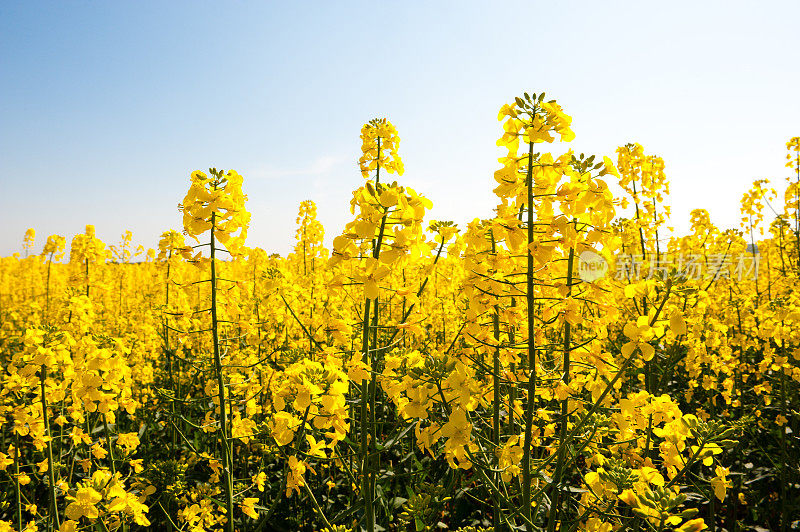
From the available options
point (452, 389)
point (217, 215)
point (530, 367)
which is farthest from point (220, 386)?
point (530, 367)

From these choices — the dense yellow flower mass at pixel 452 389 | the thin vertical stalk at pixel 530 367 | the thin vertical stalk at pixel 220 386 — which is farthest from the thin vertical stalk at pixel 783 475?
the thin vertical stalk at pixel 220 386

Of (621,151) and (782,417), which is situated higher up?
(621,151)

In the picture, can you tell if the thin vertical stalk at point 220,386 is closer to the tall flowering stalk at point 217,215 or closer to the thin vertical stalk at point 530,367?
the tall flowering stalk at point 217,215

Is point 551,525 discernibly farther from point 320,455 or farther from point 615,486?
point 320,455

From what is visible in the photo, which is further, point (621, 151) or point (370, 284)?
point (621, 151)

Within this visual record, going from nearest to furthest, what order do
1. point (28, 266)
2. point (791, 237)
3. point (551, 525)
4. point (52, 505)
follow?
point (551, 525), point (52, 505), point (791, 237), point (28, 266)

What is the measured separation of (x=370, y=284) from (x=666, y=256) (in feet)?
21.2

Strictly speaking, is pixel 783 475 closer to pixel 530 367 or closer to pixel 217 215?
pixel 530 367

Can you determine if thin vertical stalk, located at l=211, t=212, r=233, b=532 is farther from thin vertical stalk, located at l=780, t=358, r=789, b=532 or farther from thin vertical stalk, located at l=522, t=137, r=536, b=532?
thin vertical stalk, located at l=780, t=358, r=789, b=532

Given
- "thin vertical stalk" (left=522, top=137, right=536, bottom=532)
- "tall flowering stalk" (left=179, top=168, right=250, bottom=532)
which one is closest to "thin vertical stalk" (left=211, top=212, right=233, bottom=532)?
"tall flowering stalk" (left=179, top=168, right=250, bottom=532)

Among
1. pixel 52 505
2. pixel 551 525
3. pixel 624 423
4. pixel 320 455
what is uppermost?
pixel 624 423

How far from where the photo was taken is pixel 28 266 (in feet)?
49.0

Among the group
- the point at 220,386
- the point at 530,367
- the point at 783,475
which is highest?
the point at 530,367

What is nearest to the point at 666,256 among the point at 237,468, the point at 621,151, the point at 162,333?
the point at 621,151
